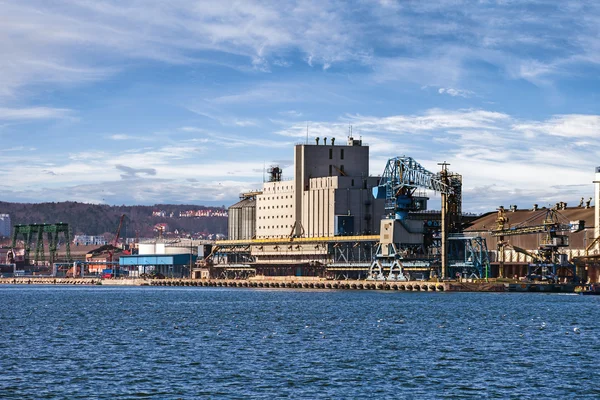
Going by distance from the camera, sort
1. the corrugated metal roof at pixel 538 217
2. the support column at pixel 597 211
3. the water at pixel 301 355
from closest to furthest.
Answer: the water at pixel 301 355
the support column at pixel 597 211
the corrugated metal roof at pixel 538 217

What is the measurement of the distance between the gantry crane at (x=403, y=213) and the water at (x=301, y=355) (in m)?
69.4

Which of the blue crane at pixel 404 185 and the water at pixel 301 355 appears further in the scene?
the blue crane at pixel 404 185

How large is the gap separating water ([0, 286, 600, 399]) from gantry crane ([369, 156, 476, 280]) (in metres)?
69.4

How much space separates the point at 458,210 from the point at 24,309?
9849cm

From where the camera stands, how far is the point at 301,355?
59750 mm

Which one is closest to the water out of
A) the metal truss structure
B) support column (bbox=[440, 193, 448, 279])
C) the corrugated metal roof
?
support column (bbox=[440, 193, 448, 279])

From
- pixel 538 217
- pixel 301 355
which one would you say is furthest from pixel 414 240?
pixel 301 355

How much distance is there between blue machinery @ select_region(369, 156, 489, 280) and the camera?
169m

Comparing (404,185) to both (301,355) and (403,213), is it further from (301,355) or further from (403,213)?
(301,355)

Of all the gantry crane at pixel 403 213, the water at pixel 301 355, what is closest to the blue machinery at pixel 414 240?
the gantry crane at pixel 403 213

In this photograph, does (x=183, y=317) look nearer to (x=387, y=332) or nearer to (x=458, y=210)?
(x=387, y=332)

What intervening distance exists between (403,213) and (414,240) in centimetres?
493

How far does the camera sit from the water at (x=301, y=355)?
155 ft

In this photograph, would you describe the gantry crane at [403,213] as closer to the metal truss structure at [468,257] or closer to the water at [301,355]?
the metal truss structure at [468,257]
